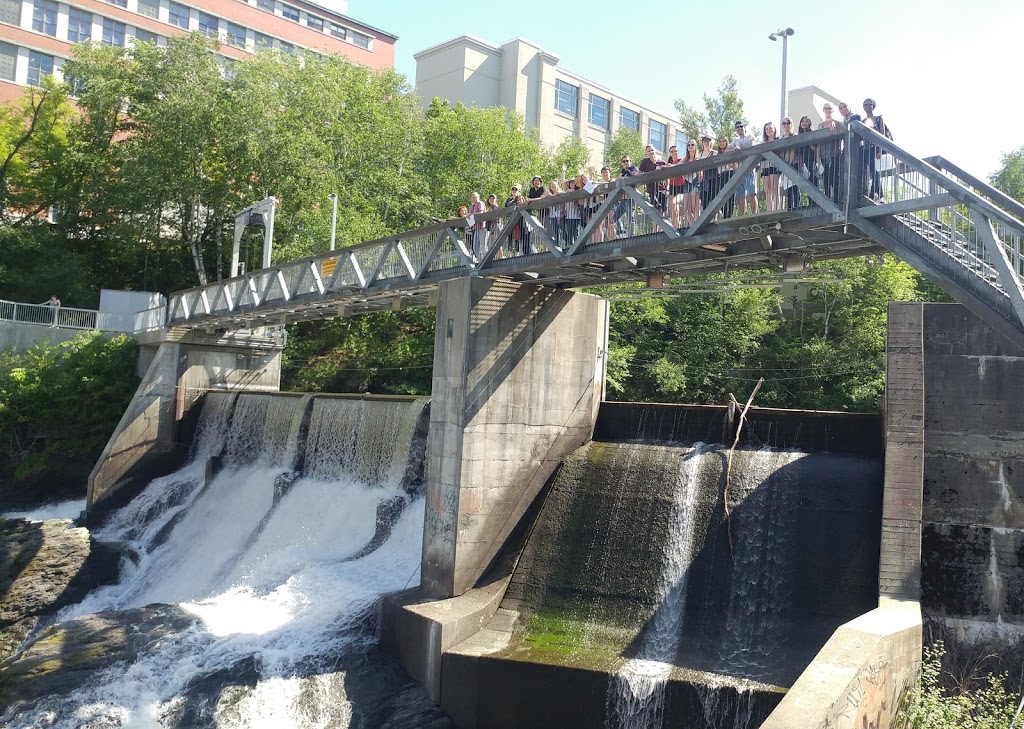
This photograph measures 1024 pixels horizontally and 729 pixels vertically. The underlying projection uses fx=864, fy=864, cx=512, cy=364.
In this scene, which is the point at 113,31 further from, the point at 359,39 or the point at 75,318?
the point at 75,318

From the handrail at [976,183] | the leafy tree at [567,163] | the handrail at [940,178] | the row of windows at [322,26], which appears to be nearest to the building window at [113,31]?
the row of windows at [322,26]

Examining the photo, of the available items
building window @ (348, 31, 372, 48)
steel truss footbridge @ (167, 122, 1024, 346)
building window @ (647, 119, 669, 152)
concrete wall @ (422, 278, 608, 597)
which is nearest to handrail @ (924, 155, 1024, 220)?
steel truss footbridge @ (167, 122, 1024, 346)

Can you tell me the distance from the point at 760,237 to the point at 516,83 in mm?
42723

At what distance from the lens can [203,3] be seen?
53.1 metres

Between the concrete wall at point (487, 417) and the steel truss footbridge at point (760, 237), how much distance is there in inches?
22.7

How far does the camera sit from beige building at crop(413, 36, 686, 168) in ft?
165

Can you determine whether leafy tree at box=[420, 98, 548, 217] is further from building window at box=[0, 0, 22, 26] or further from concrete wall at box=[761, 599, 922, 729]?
concrete wall at box=[761, 599, 922, 729]

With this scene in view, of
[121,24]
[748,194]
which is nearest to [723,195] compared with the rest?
[748,194]

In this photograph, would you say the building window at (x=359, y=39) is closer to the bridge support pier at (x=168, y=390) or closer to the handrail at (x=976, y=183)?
the bridge support pier at (x=168, y=390)

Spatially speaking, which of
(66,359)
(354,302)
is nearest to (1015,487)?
(354,302)

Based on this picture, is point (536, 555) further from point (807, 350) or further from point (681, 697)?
point (807, 350)

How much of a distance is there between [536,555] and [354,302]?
24.3 ft

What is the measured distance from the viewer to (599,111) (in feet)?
181

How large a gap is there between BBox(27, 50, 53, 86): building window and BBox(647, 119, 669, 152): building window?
36.8 meters
